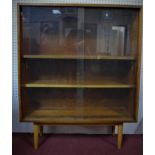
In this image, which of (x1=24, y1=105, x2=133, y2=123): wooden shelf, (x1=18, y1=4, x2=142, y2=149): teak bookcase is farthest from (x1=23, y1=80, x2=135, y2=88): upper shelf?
(x1=24, y1=105, x2=133, y2=123): wooden shelf

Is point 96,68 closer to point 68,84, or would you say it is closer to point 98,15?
point 68,84

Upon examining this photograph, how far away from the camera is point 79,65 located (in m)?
1.92

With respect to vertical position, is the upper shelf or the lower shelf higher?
the upper shelf

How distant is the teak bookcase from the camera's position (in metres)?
1.85

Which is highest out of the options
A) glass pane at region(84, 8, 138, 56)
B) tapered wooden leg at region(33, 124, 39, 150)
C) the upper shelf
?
glass pane at region(84, 8, 138, 56)

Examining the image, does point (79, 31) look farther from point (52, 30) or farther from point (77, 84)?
point (77, 84)

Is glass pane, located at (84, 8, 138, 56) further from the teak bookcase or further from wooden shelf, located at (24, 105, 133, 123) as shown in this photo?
wooden shelf, located at (24, 105, 133, 123)

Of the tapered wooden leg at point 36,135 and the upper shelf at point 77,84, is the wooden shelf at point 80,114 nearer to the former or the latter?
the tapered wooden leg at point 36,135

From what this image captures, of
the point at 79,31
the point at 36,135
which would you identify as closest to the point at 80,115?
the point at 36,135

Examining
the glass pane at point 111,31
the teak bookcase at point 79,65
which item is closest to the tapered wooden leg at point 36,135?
the teak bookcase at point 79,65

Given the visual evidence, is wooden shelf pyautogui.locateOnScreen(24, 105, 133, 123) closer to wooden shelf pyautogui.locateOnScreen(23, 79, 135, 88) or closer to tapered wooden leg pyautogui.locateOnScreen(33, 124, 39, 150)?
tapered wooden leg pyautogui.locateOnScreen(33, 124, 39, 150)

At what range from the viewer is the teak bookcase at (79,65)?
185 cm
